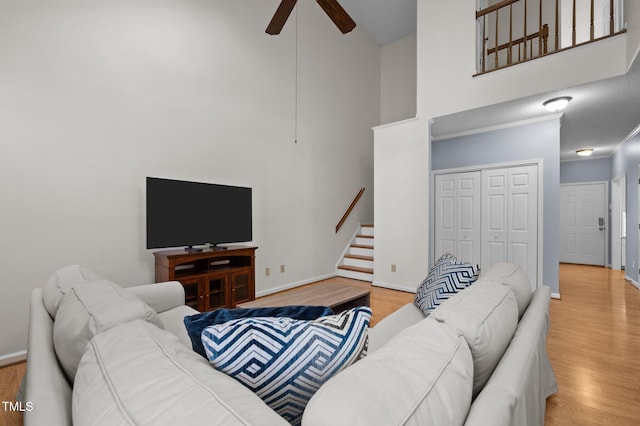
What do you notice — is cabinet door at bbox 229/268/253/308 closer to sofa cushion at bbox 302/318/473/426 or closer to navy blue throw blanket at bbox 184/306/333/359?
navy blue throw blanket at bbox 184/306/333/359

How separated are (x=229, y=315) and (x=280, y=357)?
309 millimetres

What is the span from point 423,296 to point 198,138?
114 inches

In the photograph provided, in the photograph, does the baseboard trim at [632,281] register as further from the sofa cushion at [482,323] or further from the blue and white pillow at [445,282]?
the sofa cushion at [482,323]

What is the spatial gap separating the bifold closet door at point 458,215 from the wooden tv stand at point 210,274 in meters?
3.14

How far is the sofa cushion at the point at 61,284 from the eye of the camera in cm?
120

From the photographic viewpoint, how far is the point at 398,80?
20.4 feet

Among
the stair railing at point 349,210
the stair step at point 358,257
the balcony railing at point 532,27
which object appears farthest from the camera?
the stair railing at point 349,210

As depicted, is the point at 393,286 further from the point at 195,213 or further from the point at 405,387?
the point at 405,387

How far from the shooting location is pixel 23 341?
93.4 inches

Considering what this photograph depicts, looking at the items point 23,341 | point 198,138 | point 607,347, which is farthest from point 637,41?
point 23,341

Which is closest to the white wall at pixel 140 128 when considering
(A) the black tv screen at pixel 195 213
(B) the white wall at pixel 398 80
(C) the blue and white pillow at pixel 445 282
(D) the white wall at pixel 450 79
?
(A) the black tv screen at pixel 195 213

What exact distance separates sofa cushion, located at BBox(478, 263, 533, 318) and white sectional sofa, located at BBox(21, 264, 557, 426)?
273 mm

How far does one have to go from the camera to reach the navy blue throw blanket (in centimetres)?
84

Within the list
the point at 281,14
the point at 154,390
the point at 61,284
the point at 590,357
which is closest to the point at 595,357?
the point at 590,357
